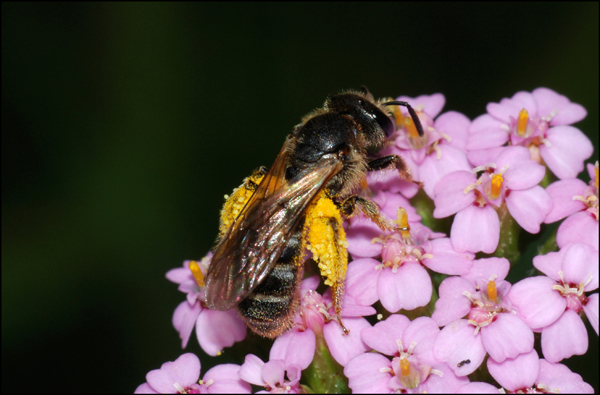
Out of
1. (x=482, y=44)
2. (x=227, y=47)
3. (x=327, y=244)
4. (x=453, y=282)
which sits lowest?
(x=453, y=282)

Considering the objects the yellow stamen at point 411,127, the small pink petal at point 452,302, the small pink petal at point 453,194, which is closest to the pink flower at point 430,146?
the yellow stamen at point 411,127

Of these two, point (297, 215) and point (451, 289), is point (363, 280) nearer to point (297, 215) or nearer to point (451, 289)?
point (451, 289)

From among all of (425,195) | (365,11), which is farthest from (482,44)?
(425,195)

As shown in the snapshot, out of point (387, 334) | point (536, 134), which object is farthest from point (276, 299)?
point (536, 134)

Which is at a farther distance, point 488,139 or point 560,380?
point 488,139

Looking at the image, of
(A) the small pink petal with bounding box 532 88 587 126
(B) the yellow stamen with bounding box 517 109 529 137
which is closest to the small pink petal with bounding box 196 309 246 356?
(B) the yellow stamen with bounding box 517 109 529 137

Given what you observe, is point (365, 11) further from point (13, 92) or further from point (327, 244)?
point (327, 244)
